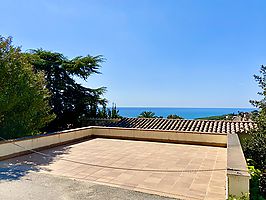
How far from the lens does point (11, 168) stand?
5398 millimetres

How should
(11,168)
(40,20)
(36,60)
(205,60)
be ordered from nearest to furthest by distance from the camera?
(11,168) → (40,20) → (36,60) → (205,60)

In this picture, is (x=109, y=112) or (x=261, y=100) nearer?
(x=261, y=100)

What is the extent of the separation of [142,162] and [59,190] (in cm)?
264

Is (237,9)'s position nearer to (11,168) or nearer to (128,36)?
(128,36)

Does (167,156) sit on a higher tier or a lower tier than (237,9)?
lower

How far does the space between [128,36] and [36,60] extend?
→ 362 inches

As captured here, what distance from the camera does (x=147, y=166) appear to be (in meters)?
5.77

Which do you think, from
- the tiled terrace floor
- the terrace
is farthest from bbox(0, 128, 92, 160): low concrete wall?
the tiled terrace floor

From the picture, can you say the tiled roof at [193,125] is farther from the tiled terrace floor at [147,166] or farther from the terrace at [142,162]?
the tiled terrace floor at [147,166]

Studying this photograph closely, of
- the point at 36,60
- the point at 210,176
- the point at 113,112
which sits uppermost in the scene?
the point at 36,60

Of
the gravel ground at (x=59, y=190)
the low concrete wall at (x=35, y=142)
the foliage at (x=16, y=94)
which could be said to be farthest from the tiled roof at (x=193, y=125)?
the gravel ground at (x=59, y=190)

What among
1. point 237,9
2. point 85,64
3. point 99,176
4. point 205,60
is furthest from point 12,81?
point 205,60

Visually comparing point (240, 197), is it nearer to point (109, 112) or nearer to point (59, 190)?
point (59, 190)

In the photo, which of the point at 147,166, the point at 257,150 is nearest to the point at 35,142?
the point at 147,166
